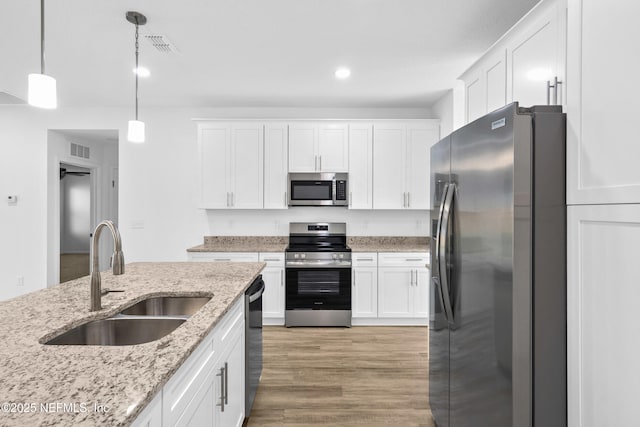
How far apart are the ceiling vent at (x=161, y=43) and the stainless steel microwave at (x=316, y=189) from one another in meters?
1.95

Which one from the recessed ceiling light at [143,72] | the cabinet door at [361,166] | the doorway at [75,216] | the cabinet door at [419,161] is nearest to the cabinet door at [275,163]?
the cabinet door at [361,166]

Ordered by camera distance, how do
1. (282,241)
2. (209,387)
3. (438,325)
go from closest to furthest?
(209,387)
(438,325)
(282,241)

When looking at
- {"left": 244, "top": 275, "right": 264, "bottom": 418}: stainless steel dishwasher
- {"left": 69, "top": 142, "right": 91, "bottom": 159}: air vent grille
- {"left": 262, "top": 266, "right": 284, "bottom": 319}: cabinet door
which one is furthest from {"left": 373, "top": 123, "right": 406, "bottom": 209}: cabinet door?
{"left": 69, "top": 142, "right": 91, "bottom": 159}: air vent grille

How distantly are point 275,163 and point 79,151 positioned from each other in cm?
318

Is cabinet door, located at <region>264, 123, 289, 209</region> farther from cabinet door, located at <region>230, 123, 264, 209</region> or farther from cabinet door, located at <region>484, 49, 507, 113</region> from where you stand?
cabinet door, located at <region>484, 49, 507, 113</region>

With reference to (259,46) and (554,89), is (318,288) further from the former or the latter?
(554,89)

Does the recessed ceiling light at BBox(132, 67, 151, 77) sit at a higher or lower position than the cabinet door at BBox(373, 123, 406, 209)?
higher

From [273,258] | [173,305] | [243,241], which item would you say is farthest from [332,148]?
[173,305]

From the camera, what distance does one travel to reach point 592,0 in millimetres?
1230

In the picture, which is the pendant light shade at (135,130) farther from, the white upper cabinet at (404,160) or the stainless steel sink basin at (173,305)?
the white upper cabinet at (404,160)

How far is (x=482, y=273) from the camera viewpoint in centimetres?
154

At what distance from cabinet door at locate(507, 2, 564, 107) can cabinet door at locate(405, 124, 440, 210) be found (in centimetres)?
249

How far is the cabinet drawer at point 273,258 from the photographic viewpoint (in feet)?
14.0

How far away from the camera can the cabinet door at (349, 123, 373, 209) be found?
451 centimetres
